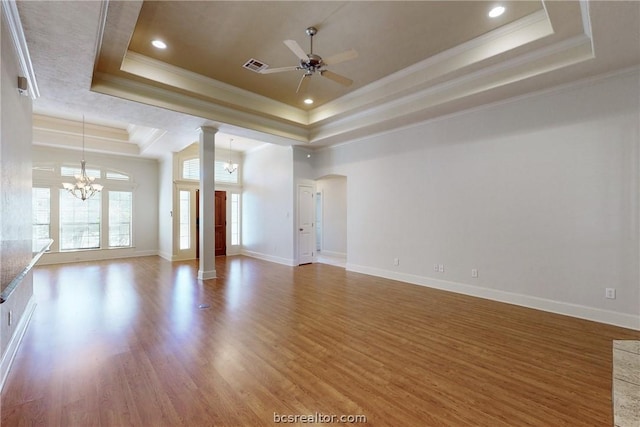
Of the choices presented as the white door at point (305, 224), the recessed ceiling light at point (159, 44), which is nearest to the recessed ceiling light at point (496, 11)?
the recessed ceiling light at point (159, 44)

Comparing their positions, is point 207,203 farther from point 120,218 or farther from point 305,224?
point 120,218

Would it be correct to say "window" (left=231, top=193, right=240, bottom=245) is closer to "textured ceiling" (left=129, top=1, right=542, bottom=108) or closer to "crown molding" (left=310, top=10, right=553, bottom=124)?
"crown molding" (left=310, top=10, right=553, bottom=124)

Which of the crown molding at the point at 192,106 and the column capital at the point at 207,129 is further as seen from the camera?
the column capital at the point at 207,129

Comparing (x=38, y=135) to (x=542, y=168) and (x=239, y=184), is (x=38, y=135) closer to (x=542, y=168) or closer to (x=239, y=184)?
(x=239, y=184)

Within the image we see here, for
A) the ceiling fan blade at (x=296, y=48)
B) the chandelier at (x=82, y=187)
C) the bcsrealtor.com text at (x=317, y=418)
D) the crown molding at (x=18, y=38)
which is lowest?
the bcsrealtor.com text at (x=317, y=418)

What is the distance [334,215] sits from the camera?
377 inches

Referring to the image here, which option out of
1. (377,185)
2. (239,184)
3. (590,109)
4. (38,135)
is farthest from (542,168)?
(38,135)

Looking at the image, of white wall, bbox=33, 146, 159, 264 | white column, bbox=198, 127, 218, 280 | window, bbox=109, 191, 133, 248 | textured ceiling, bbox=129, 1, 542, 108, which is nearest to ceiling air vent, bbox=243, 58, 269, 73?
textured ceiling, bbox=129, 1, 542, 108

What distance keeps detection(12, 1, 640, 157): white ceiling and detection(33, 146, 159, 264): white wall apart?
168 inches

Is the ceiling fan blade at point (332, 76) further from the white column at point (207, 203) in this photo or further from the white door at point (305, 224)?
the white door at point (305, 224)

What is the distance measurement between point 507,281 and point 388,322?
224 cm

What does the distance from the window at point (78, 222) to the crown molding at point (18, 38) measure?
5706 millimetres

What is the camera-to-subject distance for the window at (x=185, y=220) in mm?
8609

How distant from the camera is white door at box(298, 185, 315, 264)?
7.68 metres
